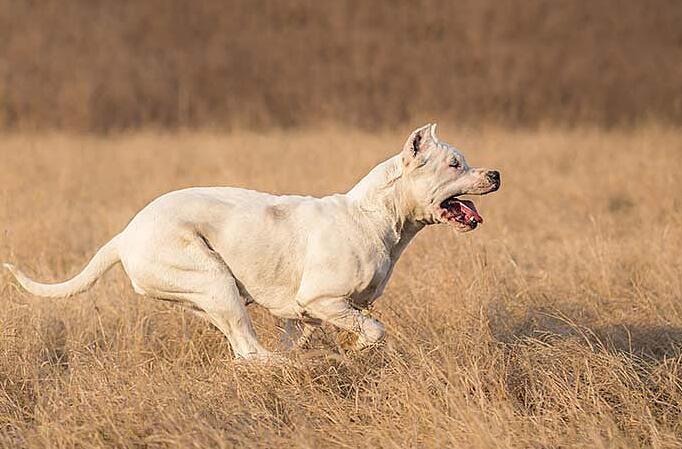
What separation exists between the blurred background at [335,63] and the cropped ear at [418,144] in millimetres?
13187

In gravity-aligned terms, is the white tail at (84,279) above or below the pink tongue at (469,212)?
below

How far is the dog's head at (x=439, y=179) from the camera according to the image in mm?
5578

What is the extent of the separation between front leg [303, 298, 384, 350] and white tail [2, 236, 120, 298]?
113 centimetres

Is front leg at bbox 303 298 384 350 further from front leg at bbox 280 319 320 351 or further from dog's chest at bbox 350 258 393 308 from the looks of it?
front leg at bbox 280 319 320 351

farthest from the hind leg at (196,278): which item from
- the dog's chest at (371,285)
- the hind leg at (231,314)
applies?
the dog's chest at (371,285)

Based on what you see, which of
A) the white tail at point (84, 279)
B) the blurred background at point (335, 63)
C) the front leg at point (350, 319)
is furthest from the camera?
the blurred background at point (335, 63)

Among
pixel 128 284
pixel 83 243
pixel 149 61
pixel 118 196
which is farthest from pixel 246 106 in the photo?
pixel 128 284

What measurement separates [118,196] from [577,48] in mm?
11997

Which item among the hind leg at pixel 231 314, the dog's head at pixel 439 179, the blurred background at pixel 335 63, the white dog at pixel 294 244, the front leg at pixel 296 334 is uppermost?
the dog's head at pixel 439 179

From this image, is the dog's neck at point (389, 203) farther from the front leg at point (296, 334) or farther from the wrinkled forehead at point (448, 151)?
the front leg at point (296, 334)

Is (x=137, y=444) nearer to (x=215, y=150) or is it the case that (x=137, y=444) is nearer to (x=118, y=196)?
(x=118, y=196)

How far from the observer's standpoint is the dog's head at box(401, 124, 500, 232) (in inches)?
220

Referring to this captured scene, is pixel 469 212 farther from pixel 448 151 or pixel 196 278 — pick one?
pixel 196 278

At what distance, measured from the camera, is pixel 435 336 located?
572 cm
